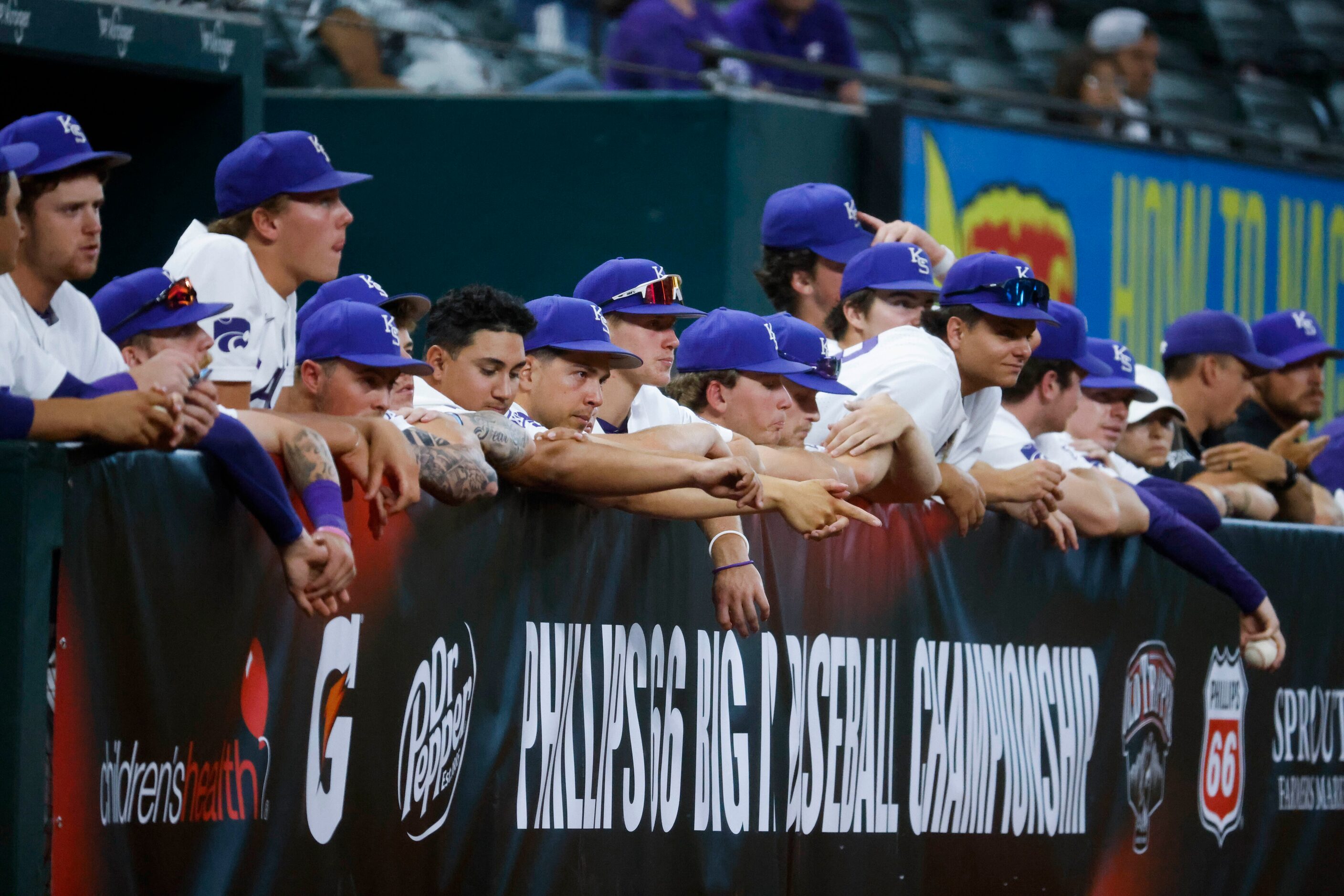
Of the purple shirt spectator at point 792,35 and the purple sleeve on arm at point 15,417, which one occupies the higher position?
the purple shirt spectator at point 792,35

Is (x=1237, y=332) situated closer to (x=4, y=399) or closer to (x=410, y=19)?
(x=410, y=19)

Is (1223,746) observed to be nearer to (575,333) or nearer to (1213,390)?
(1213,390)

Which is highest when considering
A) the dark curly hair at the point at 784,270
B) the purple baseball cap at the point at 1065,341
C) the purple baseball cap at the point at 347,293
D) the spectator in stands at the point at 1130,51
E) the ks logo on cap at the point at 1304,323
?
the spectator in stands at the point at 1130,51

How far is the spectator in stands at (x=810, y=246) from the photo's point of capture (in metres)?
6.93

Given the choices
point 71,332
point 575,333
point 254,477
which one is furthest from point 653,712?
point 71,332

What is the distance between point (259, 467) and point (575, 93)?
5.60 metres

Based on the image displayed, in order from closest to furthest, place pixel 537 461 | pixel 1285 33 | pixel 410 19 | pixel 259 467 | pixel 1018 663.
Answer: pixel 259 467, pixel 537 461, pixel 1018 663, pixel 410 19, pixel 1285 33

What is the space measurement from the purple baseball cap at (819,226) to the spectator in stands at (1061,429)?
2.38 feet

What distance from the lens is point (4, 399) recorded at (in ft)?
11.9

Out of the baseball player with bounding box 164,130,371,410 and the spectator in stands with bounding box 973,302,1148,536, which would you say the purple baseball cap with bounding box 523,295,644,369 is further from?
the spectator in stands with bounding box 973,302,1148,536

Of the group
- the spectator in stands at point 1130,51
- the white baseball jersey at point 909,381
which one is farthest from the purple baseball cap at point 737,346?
the spectator in stands at point 1130,51

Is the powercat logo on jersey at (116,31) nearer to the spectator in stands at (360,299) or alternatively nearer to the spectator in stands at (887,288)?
the spectator in stands at (360,299)

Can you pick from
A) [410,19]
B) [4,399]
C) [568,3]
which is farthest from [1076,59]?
[4,399]

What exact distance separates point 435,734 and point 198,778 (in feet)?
2.40
